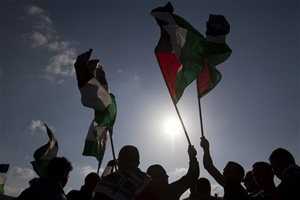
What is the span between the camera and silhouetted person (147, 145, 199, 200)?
3.67 m

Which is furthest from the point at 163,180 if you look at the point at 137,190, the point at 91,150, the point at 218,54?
the point at 91,150

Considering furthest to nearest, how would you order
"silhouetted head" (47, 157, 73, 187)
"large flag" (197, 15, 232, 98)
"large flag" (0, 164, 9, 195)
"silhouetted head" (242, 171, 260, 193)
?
"large flag" (0, 164, 9, 195), "silhouetted head" (242, 171, 260, 193), "large flag" (197, 15, 232, 98), "silhouetted head" (47, 157, 73, 187)

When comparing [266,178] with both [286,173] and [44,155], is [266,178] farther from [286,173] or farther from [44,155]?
[44,155]

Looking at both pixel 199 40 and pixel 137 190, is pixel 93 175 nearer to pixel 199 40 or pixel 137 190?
pixel 137 190

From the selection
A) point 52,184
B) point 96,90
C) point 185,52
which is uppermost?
point 96,90

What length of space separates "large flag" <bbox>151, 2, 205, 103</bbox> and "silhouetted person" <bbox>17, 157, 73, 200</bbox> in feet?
7.85

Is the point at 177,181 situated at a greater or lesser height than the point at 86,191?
lesser

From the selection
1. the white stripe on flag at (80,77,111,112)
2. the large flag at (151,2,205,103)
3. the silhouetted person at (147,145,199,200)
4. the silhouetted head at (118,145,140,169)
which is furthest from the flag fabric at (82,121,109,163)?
the silhouetted head at (118,145,140,169)

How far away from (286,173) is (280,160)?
0.33m

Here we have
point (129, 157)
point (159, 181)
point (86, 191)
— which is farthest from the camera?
point (86, 191)

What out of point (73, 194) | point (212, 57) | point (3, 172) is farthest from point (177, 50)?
point (3, 172)

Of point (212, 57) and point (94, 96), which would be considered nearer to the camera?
point (212, 57)

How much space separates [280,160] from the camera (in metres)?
3.72

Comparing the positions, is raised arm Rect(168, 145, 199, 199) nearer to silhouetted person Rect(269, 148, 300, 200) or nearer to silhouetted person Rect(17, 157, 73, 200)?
silhouetted person Rect(269, 148, 300, 200)
